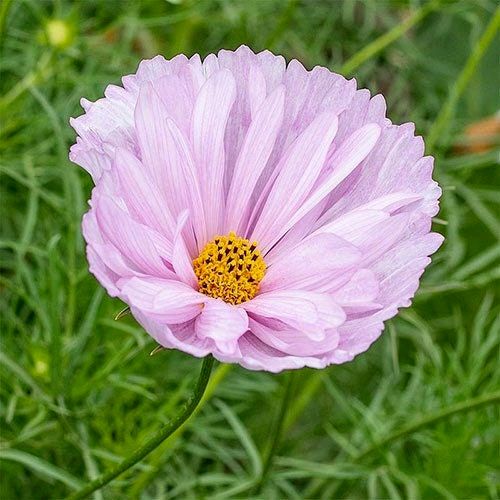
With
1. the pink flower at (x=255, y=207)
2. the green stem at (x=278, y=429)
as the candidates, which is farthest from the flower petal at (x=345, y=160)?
the green stem at (x=278, y=429)

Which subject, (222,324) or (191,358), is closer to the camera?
(222,324)

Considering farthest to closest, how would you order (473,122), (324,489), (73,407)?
(473,122), (324,489), (73,407)

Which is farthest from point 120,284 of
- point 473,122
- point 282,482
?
point 473,122

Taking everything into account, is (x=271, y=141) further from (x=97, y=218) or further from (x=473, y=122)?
(x=473, y=122)

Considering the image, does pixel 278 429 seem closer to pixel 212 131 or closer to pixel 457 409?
pixel 457 409

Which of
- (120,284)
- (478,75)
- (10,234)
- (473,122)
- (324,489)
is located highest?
(478,75)

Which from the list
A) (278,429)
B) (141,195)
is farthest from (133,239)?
(278,429)

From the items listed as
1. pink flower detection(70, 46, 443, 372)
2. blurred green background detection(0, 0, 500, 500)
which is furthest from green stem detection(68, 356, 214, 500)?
blurred green background detection(0, 0, 500, 500)

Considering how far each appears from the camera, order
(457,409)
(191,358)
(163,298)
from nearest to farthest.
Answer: (163,298), (457,409), (191,358)
